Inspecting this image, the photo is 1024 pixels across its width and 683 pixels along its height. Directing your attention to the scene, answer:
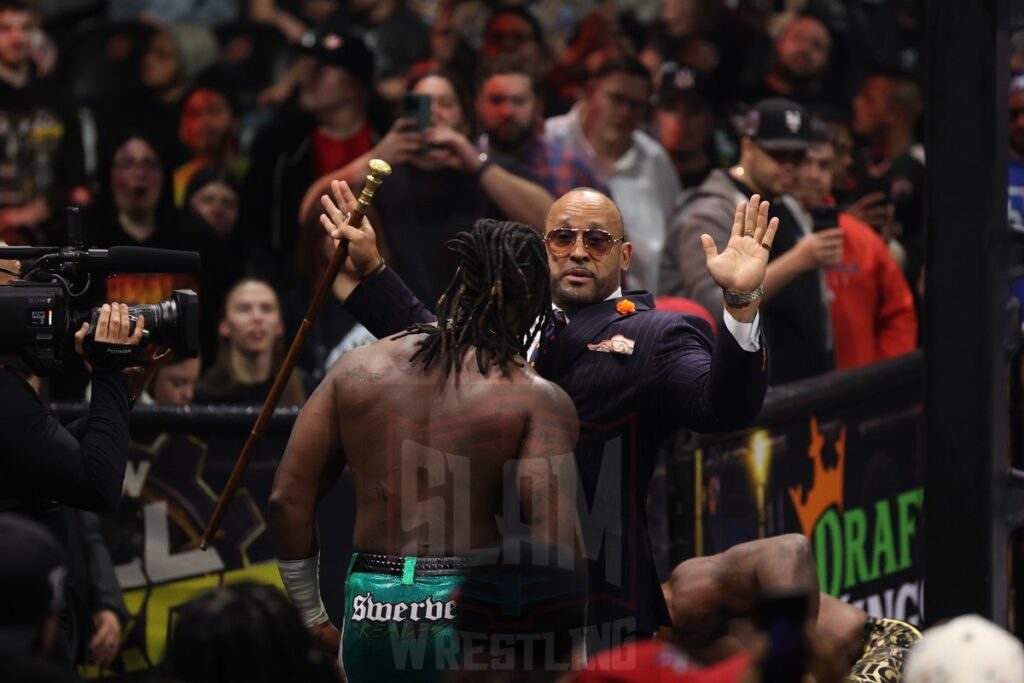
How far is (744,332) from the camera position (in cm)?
A: 486

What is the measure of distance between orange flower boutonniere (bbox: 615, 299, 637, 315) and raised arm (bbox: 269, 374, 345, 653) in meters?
0.95

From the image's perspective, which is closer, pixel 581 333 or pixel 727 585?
pixel 581 333

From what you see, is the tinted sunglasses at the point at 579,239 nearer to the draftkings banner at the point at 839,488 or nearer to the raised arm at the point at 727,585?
the raised arm at the point at 727,585

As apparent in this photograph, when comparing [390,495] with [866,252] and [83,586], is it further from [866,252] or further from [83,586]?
[866,252]

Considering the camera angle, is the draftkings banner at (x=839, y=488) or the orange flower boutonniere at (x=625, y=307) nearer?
the orange flower boutonniere at (x=625, y=307)

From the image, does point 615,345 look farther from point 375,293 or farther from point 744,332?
point 375,293

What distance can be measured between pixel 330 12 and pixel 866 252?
12.5ft

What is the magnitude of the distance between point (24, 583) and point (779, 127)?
5038 mm

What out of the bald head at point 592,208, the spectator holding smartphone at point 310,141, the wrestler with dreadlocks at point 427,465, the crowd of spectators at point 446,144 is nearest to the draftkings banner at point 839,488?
the crowd of spectators at point 446,144

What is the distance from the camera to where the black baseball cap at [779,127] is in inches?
309

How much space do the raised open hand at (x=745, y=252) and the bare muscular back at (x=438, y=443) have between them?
56cm

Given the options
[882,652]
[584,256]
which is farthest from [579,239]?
[882,652]

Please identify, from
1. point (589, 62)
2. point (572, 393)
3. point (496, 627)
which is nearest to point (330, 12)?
point (589, 62)

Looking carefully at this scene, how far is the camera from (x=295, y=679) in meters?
3.59
